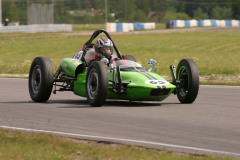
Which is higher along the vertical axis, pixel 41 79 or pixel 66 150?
pixel 41 79

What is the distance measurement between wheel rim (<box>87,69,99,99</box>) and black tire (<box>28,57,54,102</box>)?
132 centimetres

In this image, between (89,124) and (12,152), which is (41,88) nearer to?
(89,124)

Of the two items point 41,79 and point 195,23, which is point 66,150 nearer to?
point 41,79

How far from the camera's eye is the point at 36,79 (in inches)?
518

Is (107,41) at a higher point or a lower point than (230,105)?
higher

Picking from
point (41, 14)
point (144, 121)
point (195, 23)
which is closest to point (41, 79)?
point (144, 121)

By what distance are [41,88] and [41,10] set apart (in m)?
61.1

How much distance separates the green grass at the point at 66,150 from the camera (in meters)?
6.88

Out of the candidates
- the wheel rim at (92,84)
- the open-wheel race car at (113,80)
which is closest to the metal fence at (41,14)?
the open-wheel race car at (113,80)

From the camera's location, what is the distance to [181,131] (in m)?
8.57

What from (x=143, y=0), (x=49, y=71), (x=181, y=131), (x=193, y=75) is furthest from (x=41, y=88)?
(x=143, y=0)

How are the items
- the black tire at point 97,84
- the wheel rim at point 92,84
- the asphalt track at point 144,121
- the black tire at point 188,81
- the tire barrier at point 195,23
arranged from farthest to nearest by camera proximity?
the tire barrier at point 195,23 → the black tire at point 188,81 → the wheel rim at point 92,84 → the black tire at point 97,84 → the asphalt track at point 144,121

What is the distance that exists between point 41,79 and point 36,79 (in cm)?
56

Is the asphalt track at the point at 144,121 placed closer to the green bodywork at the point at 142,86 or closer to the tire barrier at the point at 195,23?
the green bodywork at the point at 142,86
